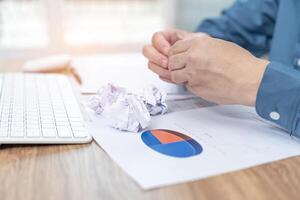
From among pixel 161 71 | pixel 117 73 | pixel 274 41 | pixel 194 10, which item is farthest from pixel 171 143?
pixel 194 10

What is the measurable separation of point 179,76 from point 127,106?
0.48 feet

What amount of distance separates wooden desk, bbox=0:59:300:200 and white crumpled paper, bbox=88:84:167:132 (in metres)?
0.08

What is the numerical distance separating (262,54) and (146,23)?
4.30 feet

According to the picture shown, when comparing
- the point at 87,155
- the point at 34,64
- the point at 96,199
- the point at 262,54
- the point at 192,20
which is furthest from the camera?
the point at 192,20

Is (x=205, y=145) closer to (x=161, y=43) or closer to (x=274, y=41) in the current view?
(x=161, y=43)

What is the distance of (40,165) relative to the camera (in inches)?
19.3

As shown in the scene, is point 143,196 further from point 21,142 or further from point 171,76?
point 171,76

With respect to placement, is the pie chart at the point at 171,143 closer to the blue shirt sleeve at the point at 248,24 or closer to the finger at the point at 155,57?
the finger at the point at 155,57

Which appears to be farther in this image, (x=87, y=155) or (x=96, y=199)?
(x=87, y=155)

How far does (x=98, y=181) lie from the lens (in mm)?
452

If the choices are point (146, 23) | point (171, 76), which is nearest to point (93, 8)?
point (146, 23)

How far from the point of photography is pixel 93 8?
2.37 meters

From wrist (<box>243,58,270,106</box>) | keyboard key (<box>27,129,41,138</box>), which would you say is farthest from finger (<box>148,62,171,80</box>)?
keyboard key (<box>27,129,41,138</box>)

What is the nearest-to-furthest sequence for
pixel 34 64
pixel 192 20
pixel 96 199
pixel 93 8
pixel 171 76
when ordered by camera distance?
pixel 96 199, pixel 171 76, pixel 34 64, pixel 192 20, pixel 93 8
